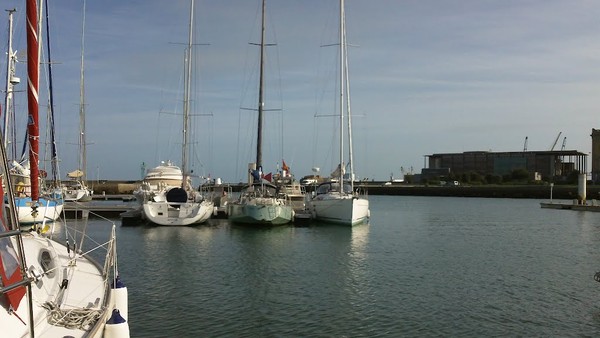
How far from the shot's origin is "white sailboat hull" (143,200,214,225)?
4703 centimetres

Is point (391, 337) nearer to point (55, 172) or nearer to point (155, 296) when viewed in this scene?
point (155, 296)

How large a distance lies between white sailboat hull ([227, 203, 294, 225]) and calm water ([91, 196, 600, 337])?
4157mm

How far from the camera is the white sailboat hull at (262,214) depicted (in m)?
47.1

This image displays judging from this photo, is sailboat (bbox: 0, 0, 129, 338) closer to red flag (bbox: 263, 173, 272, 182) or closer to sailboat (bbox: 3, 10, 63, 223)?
sailboat (bbox: 3, 10, 63, 223)

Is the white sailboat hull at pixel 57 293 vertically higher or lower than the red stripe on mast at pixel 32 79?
lower

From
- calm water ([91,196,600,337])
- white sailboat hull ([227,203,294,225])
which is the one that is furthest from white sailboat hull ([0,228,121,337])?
white sailboat hull ([227,203,294,225])

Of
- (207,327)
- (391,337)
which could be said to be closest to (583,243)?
(391,337)

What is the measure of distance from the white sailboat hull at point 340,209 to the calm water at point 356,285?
494cm

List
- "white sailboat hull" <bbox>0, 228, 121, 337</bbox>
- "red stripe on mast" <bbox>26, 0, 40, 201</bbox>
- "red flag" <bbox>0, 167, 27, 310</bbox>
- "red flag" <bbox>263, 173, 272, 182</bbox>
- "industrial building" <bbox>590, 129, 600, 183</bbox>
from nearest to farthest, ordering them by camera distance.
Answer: "red flag" <bbox>0, 167, 27, 310</bbox>, "white sailboat hull" <bbox>0, 228, 121, 337</bbox>, "red stripe on mast" <bbox>26, 0, 40, 201</bbox>, "red flag" <bbox>263, 173, 272, 182</bbox>, "industrial building" <bbox>590, 129, 600, 183</bbox>

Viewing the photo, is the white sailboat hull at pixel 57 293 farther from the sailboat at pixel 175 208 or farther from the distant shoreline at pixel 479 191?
the distant shoreline at pixel 479 191

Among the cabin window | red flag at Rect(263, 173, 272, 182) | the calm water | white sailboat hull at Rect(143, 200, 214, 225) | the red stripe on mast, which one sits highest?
the red stripe on mast

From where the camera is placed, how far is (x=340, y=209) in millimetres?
48312

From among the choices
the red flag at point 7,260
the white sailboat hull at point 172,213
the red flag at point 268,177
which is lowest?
the white sailboat hull at point 172,213

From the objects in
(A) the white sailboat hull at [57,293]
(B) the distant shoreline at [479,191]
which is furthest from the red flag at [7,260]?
(B) the distant shoreline at [479,191]
